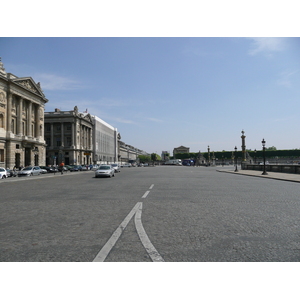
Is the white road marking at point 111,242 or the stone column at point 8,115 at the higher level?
the stone column at point 8,115

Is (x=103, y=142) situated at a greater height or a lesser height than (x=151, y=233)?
greater

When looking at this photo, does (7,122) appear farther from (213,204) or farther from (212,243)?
(212,243)

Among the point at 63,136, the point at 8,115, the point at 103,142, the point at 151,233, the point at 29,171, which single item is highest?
the point at 8,115

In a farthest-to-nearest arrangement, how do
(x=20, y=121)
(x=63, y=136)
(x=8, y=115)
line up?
(x=63, y=136), (x=20, y=121), (x=8, y=115)

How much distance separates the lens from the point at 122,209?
9.46 meters

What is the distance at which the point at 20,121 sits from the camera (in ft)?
200

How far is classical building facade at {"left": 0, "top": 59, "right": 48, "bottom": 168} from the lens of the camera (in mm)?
56000

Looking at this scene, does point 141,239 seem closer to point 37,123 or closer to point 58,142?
point 37,123

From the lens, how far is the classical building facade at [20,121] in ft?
184

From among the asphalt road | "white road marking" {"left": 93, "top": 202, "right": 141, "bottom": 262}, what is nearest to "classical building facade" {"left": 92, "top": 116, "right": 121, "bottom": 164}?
the asphalt road

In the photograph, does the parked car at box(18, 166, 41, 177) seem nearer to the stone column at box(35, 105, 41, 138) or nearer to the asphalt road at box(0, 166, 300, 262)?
the stone column at box(35, 105, 41, 138)

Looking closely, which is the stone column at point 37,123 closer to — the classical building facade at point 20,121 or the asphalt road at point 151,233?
the classical building facade at point 20,121

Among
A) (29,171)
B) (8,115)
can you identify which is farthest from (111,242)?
(8,115)

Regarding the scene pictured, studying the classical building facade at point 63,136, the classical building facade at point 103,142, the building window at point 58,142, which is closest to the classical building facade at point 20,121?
the classical building facade at point 63,136
